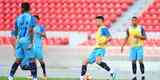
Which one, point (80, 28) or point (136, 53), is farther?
point (80, 28)

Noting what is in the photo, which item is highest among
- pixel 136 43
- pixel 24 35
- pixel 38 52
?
pixel 24 35

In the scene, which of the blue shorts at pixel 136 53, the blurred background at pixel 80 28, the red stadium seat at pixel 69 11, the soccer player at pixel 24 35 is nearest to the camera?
the soccer player at pixel 24 35

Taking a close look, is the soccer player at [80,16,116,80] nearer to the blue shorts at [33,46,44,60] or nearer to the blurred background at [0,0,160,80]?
the blue shorts at [33,46,44,60]

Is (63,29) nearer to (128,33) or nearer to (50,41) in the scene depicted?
(50,41)

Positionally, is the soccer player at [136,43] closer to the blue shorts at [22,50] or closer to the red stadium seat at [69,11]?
the blue shorts at [22,50]

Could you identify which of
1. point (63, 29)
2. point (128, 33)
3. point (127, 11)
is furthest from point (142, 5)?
point (128, 33)

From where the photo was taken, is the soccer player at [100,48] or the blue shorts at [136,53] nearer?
the soccer player at [100,48]

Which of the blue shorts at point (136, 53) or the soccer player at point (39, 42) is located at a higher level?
the soccer player at point (39, 42)

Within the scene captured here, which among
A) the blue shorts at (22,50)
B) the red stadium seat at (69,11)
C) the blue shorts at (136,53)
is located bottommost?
the blue shorts at (136,53)

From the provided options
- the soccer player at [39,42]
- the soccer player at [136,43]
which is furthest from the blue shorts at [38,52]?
the soccer player at [136,43]

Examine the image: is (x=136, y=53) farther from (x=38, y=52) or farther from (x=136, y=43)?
(x=38, y=52)

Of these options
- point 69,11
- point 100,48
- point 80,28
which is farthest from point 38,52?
point 69,11

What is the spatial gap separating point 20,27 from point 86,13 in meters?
14.7

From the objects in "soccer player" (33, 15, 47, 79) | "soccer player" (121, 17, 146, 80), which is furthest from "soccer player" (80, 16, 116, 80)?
"soccer player" (33, 15, 47, 79)
